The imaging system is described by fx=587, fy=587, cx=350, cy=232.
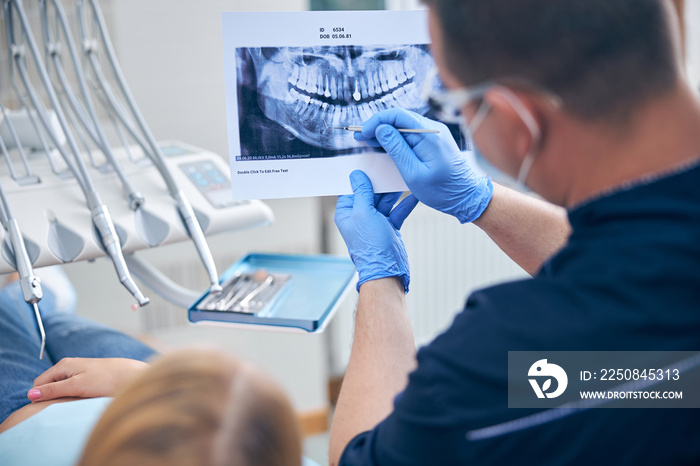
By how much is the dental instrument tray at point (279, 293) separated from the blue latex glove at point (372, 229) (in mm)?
272

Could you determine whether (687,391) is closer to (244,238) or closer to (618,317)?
(618,317)

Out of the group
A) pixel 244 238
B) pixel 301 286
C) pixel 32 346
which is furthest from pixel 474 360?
pixel 244 238

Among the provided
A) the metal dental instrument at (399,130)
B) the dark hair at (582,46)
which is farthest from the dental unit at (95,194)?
the dark hair at (582,46)

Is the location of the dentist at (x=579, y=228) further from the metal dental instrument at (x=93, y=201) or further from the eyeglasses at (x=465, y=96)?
the metal dental instrument at (x=93, y=201)

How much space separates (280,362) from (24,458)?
1589 mm

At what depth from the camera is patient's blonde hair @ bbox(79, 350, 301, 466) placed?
625 mm

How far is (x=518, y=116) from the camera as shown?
2.44 ft

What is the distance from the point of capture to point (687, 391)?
694 mm

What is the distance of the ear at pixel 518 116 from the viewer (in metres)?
0.73

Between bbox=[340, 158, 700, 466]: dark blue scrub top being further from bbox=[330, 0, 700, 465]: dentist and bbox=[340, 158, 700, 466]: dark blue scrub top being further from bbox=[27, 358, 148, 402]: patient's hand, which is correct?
bbox=[27, 358, 148, 402]: patient's hand

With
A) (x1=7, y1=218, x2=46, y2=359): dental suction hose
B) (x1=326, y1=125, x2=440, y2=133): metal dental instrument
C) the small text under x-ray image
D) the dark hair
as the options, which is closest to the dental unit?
(x1=7, y1=218, x2=46, y2=359): dental suction hose

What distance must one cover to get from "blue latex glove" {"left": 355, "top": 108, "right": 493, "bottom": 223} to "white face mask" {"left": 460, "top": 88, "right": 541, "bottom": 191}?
1.00 ft

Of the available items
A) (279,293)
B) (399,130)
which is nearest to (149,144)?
(279,293)

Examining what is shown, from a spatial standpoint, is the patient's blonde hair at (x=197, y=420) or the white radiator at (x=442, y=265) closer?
the patient's blonde hair at (x=197, y=420)
